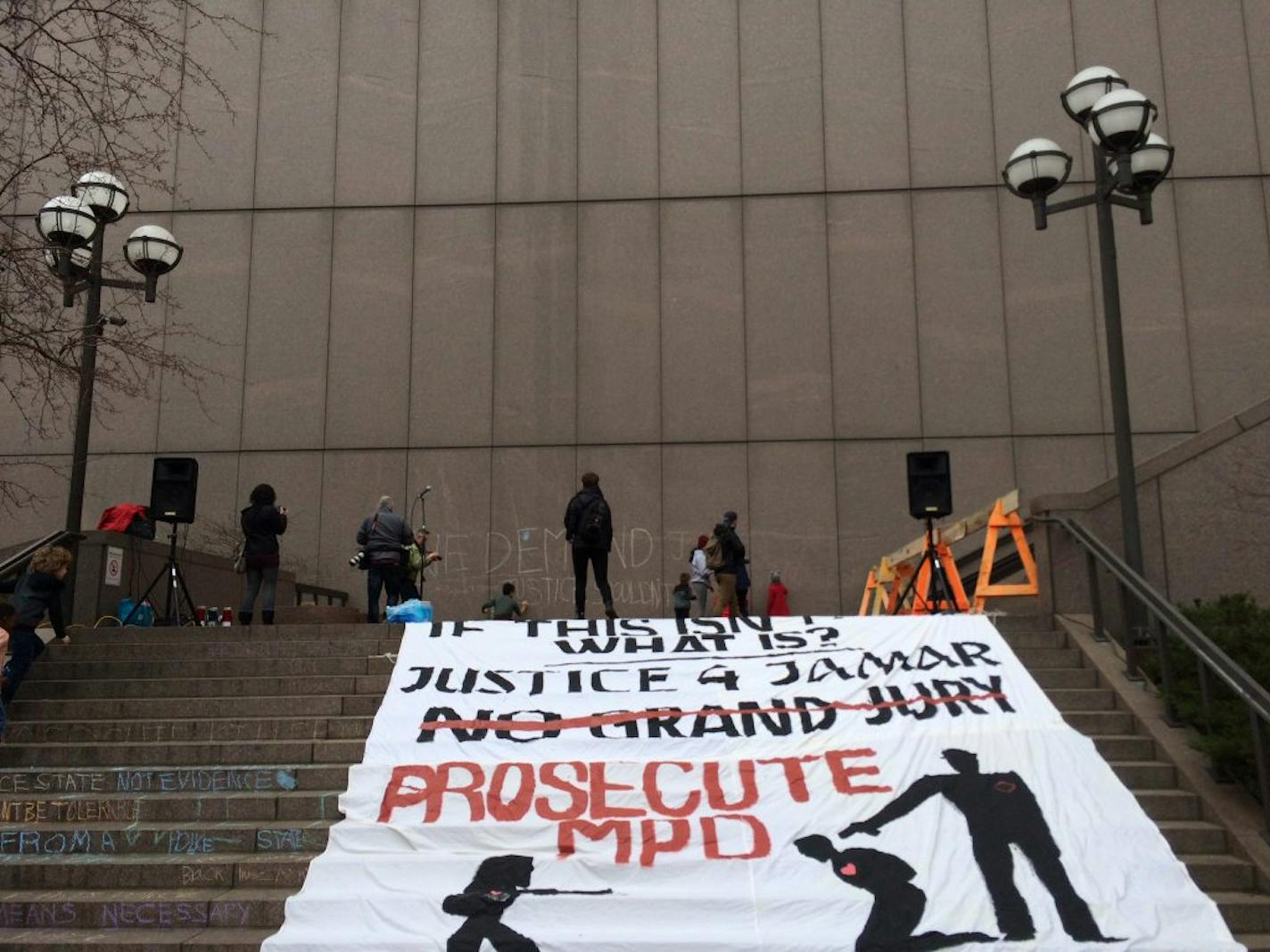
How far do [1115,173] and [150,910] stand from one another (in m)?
9.72

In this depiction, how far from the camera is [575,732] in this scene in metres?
8.49

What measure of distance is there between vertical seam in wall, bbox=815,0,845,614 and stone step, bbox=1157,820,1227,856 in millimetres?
10416

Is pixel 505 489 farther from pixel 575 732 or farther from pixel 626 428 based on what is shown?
pixel 575 732

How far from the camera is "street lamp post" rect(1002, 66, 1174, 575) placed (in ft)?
32.5

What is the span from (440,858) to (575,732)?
64.8 inches

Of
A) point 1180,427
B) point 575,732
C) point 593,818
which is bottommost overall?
point 593,818

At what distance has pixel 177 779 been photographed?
831cm

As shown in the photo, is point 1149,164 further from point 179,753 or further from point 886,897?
point 179,753

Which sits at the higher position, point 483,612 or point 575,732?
point 483,612

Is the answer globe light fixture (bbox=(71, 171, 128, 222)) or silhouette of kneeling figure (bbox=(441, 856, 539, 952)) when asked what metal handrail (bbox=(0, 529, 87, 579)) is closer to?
globe light fixture (bbox=(71, 171, 128, 222))

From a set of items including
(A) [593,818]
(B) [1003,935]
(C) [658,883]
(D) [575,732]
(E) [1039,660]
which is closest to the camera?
(B) [1003,935]

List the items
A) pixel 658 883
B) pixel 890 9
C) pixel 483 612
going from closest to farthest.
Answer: pixel 658 883
pixel 483 612
pixel 890 9

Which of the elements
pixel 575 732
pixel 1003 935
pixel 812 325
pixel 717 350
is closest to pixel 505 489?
pixel 717 350

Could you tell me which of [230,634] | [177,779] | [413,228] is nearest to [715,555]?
[230,634]
